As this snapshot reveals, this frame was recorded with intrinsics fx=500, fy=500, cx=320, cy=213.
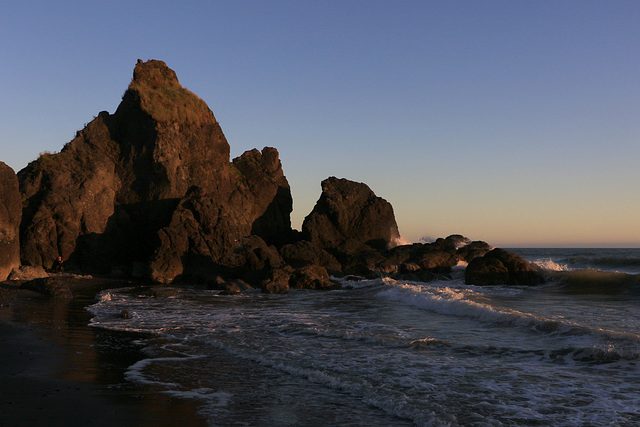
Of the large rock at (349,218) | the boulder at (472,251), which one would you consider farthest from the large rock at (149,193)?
the boulder at (472,251)

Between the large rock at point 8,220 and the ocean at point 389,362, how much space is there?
1007 cm

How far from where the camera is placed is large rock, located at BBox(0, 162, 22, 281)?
26.4m

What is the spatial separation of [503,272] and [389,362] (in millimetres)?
24896

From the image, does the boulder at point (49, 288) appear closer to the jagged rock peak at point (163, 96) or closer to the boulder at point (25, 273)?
the boulder at point (25, 273)

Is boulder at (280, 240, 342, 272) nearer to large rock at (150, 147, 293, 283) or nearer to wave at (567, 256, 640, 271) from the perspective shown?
large rock at (150, 147, 293, 283)

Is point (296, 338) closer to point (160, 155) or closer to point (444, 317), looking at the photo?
point (444, 317)

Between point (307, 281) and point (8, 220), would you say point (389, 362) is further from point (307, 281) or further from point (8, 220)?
point (8, 220)

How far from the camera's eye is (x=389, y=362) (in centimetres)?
1034

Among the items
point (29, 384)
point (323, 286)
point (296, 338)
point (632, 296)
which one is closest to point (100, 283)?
point (323, 286)

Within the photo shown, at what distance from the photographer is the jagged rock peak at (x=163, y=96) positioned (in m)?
42.6

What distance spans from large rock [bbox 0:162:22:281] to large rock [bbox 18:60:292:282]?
5.70 meters

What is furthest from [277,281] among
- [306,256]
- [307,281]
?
[306,256]

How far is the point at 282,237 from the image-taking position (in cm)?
5075

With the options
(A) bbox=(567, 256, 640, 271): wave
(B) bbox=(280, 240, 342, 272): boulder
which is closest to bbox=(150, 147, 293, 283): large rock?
(B) bbox=(280, 240, 342, 272): boulder
